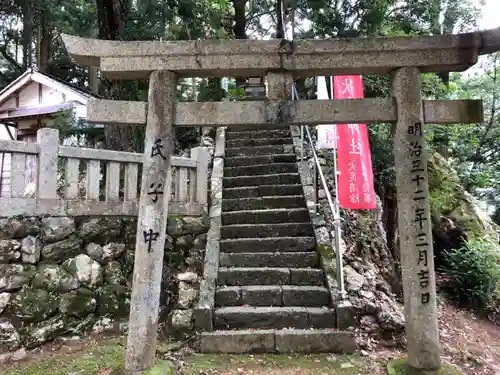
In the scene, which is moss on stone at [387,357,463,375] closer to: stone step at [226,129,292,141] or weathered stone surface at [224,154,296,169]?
weathered stone surface at [224,154,296,169]

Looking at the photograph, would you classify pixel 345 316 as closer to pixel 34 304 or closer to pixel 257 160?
pixel 34 304

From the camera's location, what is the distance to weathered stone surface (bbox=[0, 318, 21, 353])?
169 inches

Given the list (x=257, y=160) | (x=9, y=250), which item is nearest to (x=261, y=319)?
(x=9, y=250)

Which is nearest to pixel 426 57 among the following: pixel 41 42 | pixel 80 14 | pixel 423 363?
pixel 423 363

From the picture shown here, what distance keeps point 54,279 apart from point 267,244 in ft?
10.4

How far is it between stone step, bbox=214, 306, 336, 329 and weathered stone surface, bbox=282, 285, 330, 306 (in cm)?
27

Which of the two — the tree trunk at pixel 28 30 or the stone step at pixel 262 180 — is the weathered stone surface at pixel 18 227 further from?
the tree trunk at pixel 28 30

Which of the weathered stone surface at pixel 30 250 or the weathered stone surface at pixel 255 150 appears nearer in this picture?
the weathered stone surface at pixel 30 250

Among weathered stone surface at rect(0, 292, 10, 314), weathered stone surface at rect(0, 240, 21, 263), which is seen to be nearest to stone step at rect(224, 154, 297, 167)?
weathered stone surface at rect(0, 240, 21, 263)

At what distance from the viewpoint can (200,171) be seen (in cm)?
637

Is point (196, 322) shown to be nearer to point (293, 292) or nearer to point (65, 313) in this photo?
point (293, 292)

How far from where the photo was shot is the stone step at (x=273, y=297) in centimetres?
504

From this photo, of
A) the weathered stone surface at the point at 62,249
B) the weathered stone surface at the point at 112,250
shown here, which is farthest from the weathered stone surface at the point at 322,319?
the weathered stone surface at the point at 62,249

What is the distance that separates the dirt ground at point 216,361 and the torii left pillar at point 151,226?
1.33 feet
